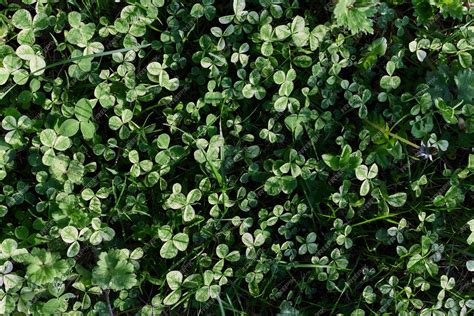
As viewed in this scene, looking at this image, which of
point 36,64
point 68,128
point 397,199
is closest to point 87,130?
point 68,128

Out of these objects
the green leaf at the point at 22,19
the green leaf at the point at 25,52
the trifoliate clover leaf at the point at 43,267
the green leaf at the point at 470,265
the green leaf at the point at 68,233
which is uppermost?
the green leaf at the point at 22,19

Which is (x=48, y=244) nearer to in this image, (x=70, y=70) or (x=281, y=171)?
(x=70, y=70)

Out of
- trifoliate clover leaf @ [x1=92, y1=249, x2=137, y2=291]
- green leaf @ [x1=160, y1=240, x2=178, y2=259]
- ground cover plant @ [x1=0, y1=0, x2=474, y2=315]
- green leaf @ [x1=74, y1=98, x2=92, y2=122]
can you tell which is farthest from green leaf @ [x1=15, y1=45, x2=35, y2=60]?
green leaf @ [x1=160, y1=240, x2=178, y2=259]

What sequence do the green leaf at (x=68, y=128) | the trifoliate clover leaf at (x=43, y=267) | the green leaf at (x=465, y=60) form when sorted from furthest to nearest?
the green leaf at (x=465, y=60) < the green leaf at (x=68, y=128) < the trifoliate clover leaf at (x=43, y=267)

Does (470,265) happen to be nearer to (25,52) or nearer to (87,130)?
(87,130)

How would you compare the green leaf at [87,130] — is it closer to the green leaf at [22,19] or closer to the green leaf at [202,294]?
the green leaf at [22,19]

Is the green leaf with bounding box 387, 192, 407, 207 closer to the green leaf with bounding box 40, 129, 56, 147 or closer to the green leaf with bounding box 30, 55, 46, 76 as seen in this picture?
the green leaf with bounding box 40, 129, 56, 147

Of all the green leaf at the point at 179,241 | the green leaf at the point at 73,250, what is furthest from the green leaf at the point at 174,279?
the green leaf at the point at 73,250

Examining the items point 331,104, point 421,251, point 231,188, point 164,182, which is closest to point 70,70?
point 164,182
